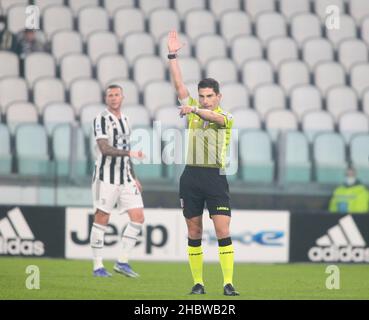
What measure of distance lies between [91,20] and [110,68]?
1132 mm

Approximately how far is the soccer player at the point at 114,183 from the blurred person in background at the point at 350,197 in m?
3.78

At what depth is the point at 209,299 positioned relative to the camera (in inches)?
436

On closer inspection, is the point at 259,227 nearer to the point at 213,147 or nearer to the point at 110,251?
the point at 110,251

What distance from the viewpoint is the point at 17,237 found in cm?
1625

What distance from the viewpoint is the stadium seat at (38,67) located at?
1877 cm

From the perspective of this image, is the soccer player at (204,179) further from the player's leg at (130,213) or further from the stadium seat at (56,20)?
the stadium seat at (56,20)

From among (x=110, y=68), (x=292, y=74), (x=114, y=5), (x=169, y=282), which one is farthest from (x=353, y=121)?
(x=169, y=282)

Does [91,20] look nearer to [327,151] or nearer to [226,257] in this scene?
[327,151]

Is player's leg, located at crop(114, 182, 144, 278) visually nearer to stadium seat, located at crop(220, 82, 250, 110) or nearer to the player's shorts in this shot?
the player's shorts

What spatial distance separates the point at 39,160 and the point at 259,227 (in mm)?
3084

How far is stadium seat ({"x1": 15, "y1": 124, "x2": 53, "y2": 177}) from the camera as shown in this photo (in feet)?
54.1

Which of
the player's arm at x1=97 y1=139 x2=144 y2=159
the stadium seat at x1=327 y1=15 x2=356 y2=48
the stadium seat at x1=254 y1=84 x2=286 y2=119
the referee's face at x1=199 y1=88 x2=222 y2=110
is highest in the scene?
the stadium seat at x1=327 y1=15 x2=356 y2=48

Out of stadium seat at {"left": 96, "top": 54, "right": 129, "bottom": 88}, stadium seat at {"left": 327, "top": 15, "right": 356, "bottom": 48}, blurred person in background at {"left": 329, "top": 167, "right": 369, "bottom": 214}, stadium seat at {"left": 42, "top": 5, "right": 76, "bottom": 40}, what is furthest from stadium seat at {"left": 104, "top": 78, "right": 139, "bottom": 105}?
stadium seat at {"left": 327, "top": 15, "right": 356, "bottom": 48}

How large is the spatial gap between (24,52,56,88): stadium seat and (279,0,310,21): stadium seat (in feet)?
13.5
